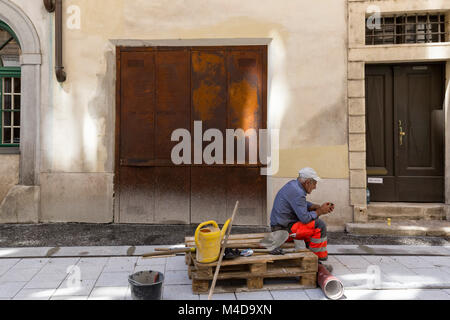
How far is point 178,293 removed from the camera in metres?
4.07

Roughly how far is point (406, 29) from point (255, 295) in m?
6.61

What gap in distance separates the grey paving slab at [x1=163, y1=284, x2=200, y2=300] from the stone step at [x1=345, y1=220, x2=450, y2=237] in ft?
13.3

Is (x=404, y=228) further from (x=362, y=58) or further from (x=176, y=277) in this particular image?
(x=176, y=277)

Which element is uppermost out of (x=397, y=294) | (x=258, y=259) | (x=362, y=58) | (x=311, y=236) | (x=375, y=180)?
(x=362, y=58)

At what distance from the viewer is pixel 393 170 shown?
7551mm

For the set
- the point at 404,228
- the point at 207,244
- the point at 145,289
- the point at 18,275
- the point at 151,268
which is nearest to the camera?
the point at 145,289

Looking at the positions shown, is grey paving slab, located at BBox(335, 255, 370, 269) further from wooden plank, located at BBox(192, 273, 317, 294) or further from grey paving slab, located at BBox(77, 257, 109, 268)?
grey paving slab, located at BBox(77, 257, 109, 268)

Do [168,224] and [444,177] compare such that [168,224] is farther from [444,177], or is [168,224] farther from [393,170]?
[444,177]

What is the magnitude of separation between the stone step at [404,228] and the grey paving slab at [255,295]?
3.55 m

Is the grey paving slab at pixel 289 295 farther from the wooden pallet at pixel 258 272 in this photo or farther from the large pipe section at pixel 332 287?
the large pipe section at pixel 332 287

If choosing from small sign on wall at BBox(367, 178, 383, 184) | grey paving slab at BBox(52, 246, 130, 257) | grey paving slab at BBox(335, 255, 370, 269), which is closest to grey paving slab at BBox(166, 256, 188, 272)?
grey paving slab at BBox(52, 246, 130, 257)

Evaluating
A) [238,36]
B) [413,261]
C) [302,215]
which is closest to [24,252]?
[302,215]

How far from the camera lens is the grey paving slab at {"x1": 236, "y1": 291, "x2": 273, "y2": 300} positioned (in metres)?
3.92

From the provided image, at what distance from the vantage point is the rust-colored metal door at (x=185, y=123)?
7441 mm
